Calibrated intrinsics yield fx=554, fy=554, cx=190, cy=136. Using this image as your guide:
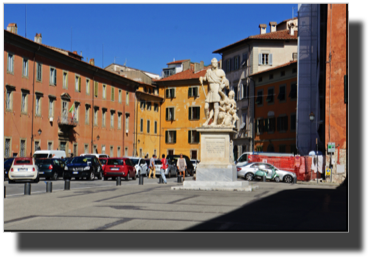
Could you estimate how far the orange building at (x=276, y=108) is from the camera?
5366 centimetres

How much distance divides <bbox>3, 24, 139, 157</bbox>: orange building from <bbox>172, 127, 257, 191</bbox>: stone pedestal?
82.7 ft

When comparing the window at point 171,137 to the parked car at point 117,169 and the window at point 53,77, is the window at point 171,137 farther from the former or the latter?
the parked car at point 117,169


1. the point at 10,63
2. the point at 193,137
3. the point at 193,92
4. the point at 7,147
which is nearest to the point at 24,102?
the point at 10,63

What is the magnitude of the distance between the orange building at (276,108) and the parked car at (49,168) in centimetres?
2433

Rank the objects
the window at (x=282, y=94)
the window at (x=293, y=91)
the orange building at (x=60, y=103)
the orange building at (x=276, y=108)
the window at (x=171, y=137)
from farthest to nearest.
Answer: the window at (x=171, y=137)
the window at (x=282, y=94)
the orange building at (x=276, y=108)
the window at (x=293, y=91)
the orange building at (x=60, y=103)

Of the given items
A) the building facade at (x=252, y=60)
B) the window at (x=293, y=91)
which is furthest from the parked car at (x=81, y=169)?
the building facade at (x=252, y=60)

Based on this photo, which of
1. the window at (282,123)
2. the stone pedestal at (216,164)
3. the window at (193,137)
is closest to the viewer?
the stone pedestal at (216,164)

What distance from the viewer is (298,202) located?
16.0 meters

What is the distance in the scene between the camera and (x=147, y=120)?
236 feet

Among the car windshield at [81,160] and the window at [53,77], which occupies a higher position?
the window at [53,77]

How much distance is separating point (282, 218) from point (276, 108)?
46.0 metres

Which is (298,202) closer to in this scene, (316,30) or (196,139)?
(316,30)

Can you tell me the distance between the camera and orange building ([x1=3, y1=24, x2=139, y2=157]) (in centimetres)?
4359

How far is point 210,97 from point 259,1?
12.9 meters
